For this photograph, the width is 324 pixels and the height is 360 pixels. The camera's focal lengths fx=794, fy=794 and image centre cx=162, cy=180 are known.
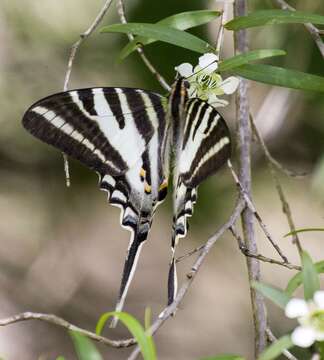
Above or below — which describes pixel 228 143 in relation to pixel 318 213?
above

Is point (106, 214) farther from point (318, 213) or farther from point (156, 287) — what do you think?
point (318, 213)

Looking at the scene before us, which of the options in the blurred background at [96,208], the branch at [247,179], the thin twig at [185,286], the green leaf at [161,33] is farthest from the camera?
the blurred background at [96,208]

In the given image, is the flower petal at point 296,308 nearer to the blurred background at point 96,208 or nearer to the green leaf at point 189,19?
the green leaf at point 189,19

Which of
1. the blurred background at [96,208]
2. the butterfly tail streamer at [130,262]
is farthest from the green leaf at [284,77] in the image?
the blurred background at [96,208]

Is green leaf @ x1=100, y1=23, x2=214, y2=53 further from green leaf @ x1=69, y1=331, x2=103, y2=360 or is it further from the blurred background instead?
the blurred background

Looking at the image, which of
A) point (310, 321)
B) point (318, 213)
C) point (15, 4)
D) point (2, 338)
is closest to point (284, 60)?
point (318, 213)

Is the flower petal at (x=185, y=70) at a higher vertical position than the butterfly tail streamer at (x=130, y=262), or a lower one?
higher

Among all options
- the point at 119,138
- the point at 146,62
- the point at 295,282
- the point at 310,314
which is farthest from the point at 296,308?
the point at 146,62
